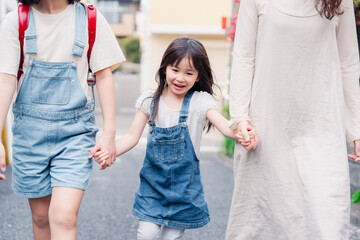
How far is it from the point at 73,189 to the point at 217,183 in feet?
14.3

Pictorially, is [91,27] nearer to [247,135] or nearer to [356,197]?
[247,135]

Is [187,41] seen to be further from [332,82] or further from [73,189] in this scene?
[73,189]

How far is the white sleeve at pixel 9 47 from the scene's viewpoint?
262cm

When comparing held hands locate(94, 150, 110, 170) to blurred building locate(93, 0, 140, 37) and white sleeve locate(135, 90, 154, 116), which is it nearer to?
white sleeve locate(135, 90, 154, 116)

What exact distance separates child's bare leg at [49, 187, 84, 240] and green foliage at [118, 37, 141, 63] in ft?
155

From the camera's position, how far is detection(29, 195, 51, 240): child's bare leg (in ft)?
9.35

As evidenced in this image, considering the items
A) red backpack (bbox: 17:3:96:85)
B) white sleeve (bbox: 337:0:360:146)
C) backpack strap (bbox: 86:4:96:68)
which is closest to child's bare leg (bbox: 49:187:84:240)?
red backpack (bbox: 17:3:96:85)

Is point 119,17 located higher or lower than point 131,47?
higher

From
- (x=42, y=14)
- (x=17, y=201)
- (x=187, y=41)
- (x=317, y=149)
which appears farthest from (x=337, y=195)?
(x=17, y=201)

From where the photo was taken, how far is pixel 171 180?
2865mm

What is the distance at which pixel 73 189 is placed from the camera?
2617 mm

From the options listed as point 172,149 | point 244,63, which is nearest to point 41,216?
point 172,149

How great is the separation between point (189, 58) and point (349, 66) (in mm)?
828

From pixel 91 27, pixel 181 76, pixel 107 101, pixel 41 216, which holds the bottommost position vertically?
pixel 41 216
